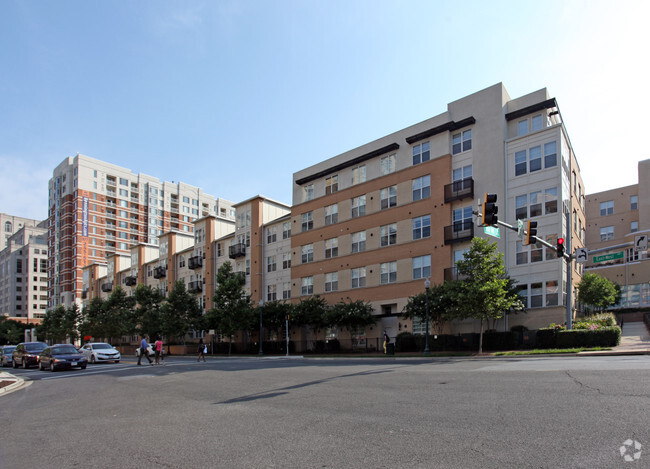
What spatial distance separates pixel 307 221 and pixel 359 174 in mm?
7959

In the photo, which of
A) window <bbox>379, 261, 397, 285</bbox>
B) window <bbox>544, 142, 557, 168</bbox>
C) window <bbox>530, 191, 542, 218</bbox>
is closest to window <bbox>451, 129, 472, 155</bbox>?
window <bbox>544, 142, 557, 168</bbox>

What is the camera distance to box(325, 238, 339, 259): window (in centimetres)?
4761

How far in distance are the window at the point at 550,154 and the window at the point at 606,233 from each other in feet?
142

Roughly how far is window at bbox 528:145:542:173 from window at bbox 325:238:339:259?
758 inches

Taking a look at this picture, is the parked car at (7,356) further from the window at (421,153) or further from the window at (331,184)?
the window at (421,153)

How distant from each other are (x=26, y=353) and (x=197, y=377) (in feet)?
65.7

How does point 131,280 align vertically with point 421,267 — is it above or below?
below

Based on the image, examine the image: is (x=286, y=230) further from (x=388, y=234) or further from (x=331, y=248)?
(x=388, y=234)

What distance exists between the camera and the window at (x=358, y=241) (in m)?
45.1

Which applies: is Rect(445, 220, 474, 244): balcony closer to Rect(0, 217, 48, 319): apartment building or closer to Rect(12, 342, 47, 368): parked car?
Rect(12, 342, 47, 368): parked car

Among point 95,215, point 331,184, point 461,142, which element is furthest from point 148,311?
point 95,215

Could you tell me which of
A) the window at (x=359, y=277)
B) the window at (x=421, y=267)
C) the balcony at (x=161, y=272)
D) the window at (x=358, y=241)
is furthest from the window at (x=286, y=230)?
the balcony at (x=161, y=272)

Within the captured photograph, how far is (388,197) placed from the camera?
1718 inches

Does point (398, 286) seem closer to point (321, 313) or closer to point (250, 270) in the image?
point (321, 313)
